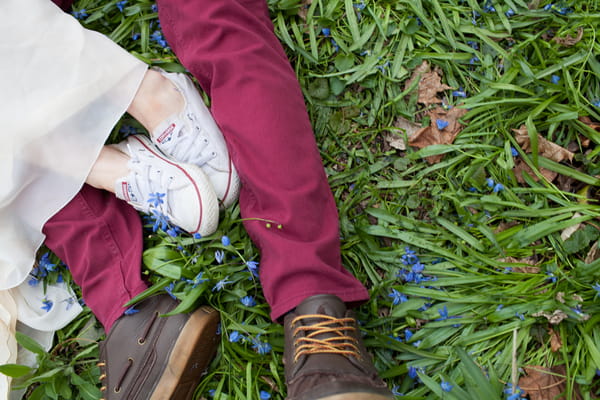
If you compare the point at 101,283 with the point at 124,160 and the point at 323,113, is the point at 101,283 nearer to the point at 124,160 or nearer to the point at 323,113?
the point at 124,160

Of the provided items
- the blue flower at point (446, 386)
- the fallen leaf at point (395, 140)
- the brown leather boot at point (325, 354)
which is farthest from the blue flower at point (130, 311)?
the fallen leaf at point (395, 140)

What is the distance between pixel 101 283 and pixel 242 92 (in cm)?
93

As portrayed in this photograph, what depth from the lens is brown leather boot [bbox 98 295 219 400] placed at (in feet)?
5.36

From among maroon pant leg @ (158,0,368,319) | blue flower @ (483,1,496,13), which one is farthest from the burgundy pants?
blue flower @ (483,1,496,13)

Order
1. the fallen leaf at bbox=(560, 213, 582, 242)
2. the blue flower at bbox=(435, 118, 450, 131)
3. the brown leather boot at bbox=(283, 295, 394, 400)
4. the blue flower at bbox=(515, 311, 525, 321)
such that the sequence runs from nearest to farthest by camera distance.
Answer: the brown leather boot at bbox=(283, 295, 394, 400)
the blue flower at bbox=(515, 311, 525, 321)
the fallen leaf at bbox=(560, 213, 582, 242)
the blue flower at bbox=(435, 118, 450, 131)

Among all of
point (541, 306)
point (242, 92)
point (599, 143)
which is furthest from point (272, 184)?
point (599, 143)

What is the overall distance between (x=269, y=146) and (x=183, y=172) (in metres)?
0.35

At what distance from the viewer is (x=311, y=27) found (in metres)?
2.12

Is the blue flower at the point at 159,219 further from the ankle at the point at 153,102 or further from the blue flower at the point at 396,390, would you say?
the blue flower at the point at 396,390

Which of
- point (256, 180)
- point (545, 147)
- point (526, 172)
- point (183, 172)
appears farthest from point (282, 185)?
point (545, 147)

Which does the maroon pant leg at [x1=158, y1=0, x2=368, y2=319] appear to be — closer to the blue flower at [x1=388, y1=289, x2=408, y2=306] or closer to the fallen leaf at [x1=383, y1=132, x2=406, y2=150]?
the blue flower at [x1=388, y1=289, x2=408, y2=306]

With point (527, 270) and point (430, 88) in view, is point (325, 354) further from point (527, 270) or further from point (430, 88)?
point (430, 88)

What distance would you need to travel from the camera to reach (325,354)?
143cm

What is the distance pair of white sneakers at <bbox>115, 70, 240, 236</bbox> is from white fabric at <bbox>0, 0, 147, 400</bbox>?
17cm
